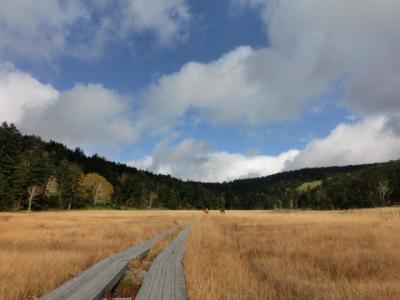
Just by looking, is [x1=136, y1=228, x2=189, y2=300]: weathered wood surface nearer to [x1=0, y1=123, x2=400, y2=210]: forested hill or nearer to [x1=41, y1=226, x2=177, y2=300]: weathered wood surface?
[x1=41, y1=226, x2=177, y2=300]: weathered wood surface

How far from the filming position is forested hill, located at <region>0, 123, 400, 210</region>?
77.8 m

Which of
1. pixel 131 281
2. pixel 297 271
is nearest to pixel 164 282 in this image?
pixel 131 281

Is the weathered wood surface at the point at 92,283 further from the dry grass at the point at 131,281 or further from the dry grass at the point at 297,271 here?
the dry grass at the point at 297,271

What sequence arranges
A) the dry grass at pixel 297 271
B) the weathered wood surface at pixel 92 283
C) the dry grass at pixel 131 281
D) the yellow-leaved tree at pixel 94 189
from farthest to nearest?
1. the yellow-leaved tree at pixel 94 189
2. the dry grass at pixel 131 281
3. the dry grass at pixel 297 271
4. the weathered wood surface at pixel 92 283

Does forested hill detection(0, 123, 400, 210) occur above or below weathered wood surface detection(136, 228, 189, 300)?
above

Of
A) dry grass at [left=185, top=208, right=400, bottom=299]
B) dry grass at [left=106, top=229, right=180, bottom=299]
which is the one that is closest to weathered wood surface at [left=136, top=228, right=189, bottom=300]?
dry grass at [left=185, top=208, right=400, bottom=299]

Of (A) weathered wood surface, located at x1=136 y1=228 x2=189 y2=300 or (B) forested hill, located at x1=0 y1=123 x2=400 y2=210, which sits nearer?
(A) weathered wood surface, located at x1=136 y1=228 x2=189 y2=300

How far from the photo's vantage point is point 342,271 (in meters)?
11.0

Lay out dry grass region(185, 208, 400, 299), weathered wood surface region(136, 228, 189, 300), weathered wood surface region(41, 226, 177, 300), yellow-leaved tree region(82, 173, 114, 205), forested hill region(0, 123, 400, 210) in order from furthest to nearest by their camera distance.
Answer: yellow-leaved tree region(82, 173, 114, 205) < forested hill region(0, 123, 400, 210) < dry grass region(185, 208, 400, 299) < weathered wood surface region(136, 228, 189, 300) < weathered wood surface region(41, 226, 177, 300)

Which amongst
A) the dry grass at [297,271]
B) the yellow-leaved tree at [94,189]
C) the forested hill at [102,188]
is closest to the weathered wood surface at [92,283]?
the dry grass at [297,271]

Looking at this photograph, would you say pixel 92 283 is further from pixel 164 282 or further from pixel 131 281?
pixel 131 281

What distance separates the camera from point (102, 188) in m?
114

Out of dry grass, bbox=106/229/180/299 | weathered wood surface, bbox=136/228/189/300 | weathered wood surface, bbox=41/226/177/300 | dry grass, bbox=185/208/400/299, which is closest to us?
weathered wood surface, bbox=41/226/177/300

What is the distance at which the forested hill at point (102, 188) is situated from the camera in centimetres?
7781
